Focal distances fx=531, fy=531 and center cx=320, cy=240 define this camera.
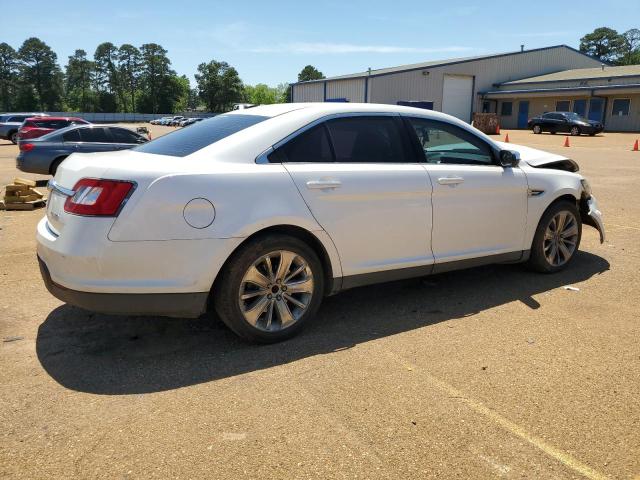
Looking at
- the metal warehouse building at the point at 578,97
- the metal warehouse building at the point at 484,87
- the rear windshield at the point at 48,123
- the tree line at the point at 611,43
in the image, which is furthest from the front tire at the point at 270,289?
the tree line at the point at 611,43

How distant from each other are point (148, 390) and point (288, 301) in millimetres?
1117

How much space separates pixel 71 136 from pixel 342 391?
1107 centimetres

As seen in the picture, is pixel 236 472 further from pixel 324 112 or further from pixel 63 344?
pixel 324 112

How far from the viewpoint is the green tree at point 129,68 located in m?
133

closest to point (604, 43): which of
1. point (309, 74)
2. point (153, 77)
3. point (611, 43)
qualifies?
point (611, 43)

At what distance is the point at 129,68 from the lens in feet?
440

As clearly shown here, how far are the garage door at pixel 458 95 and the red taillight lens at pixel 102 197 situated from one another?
46259mm

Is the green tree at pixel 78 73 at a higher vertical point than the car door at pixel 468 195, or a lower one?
higher

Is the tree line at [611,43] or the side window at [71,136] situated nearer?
the side window at [71,136]

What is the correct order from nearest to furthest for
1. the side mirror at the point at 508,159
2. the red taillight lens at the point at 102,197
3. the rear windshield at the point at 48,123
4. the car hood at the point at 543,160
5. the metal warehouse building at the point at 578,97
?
the red taillight lens at the point at 102,197, the side mirror at the point at 508,159, the car hood at the point at 543,160, the rear windshield at the point at 48,123, the metal warehouse building at the point at 578,97

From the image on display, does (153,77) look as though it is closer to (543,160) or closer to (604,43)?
(604,43)

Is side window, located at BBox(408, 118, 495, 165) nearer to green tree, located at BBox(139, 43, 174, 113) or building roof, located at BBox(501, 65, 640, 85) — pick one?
→ building roof, located at BBox(501, 65, 640, 85)

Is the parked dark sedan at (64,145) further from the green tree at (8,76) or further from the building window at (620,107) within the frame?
the green tree at (8,76)

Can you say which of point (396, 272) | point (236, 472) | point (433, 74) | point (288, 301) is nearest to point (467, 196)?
point (396, 272)
